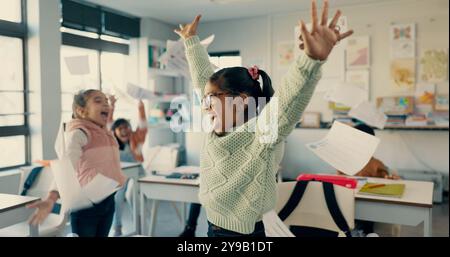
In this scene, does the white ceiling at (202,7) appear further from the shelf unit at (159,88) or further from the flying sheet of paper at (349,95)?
the flying sheet of paper at (349,95)

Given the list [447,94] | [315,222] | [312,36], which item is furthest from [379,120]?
[447,94]

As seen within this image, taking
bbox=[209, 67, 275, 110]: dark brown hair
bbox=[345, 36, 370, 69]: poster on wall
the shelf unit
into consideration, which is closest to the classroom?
bbox=[209, 67, 275, 110]: dark brown hair

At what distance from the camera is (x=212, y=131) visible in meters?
0.93

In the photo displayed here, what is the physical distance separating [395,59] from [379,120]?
2575 millimetres

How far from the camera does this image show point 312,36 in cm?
63

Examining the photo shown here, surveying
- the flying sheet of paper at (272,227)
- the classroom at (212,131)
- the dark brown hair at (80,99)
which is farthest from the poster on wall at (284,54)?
the flying sheet of paper at (272,227)

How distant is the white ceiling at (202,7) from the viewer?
4262 millimetres

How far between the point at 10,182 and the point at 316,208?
1331 millimetres

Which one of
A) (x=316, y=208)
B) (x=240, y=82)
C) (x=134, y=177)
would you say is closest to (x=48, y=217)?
(x=240, y=82)

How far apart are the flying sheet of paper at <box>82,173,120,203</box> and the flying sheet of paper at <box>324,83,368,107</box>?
1.55 m

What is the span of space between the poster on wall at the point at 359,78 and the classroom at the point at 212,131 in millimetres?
383

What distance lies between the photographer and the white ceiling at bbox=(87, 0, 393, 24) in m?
4.26

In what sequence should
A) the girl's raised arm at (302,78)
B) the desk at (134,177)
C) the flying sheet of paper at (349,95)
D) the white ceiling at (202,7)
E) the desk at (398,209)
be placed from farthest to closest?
the white ceiling at (202,7), the desk at (134,177), the flying sheet of paper at (349,95), the desk at (398,209), the girl's raised arm at (302,78)

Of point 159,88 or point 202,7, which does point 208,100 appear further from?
point 159,88
